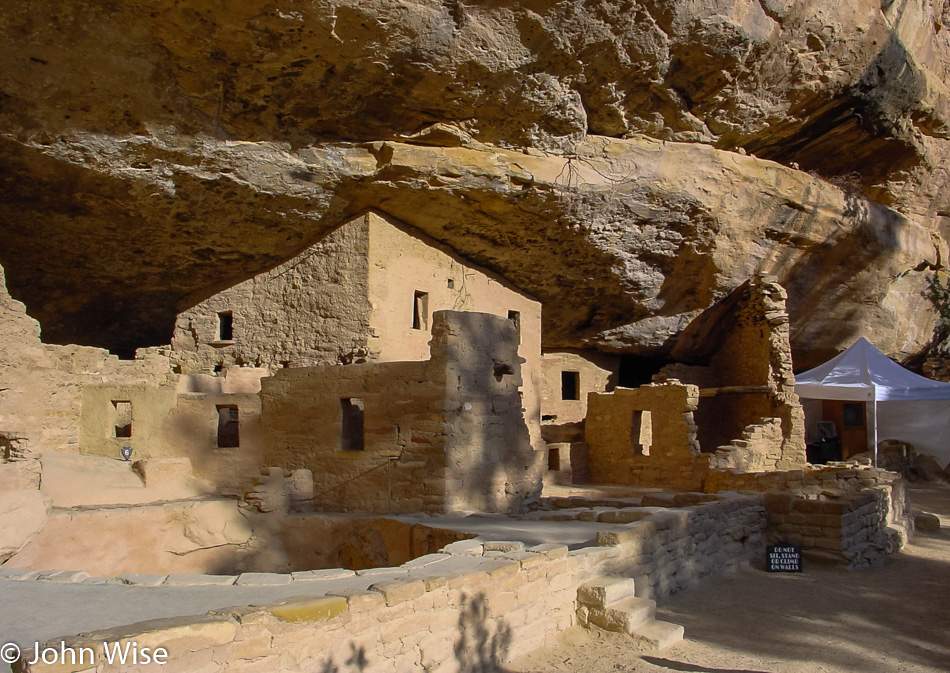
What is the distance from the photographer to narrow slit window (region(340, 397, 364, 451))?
8.74 m

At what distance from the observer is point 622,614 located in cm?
514

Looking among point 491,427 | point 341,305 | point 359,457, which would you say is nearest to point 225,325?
point 341,305

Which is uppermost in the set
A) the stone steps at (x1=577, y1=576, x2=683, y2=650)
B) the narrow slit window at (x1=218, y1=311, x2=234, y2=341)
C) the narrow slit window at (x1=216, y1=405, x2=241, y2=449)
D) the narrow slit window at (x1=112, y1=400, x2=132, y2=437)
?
the narrow slit window at (x1=218, y1=311, x2=234, y2=341)

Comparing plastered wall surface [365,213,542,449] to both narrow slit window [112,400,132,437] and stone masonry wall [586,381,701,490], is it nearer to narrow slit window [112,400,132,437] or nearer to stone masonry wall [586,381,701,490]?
stone masonry wall [586,381,701,490]

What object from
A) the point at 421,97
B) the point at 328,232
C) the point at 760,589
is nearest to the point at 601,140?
the point at 421,97

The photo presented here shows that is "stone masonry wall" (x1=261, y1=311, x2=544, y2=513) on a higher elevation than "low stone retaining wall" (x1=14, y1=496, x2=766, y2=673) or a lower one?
higher

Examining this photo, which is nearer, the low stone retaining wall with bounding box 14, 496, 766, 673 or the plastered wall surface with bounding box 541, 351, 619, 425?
the low stone retaining wall with bounding box 14, 496, 766, 673

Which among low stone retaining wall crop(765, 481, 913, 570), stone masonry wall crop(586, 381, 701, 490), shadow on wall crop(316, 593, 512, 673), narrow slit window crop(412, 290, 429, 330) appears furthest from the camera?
stone masonry wall crop(586, 381, 701, 490)

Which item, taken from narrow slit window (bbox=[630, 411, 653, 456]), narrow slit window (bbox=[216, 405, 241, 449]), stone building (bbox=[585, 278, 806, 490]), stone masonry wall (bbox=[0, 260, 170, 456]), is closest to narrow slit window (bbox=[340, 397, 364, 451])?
stone masonry wall (bbox=[0, 260, 170, 456])

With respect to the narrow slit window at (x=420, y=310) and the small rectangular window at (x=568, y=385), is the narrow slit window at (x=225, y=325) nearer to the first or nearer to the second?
the narrow slit window at (x=420, y=310)

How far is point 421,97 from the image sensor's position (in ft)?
33.7

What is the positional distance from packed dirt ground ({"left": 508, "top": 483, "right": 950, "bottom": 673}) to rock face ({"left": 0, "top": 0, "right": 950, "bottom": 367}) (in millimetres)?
7128

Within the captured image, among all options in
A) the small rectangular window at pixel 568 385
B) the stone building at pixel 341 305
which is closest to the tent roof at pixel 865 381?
the small rectangular window at pixel 568 385

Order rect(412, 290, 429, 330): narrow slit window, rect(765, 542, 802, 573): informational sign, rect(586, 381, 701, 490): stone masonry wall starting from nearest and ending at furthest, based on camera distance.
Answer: rect(765, 542, 802, 573): informational sign → rect(412, 290, 429, 330): narrow slit window → rect(586, 381, 701, 490): stone masonry wall
